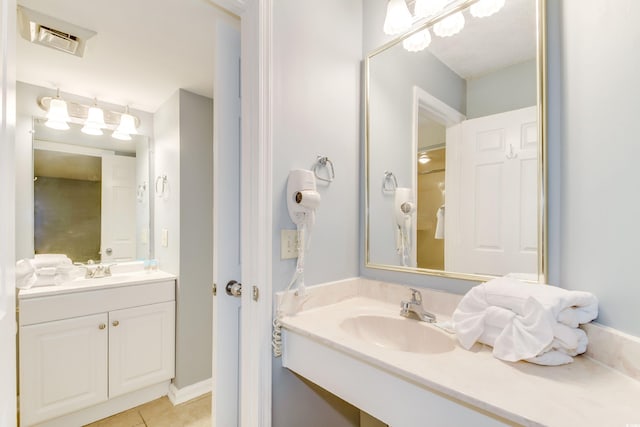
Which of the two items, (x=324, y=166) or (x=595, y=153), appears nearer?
(x=595, y=153)

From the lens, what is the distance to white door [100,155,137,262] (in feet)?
7.46

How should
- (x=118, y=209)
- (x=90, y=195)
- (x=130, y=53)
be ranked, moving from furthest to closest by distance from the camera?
(x=118, y=209)
(x=90, y=195)
(x=130, y=53)

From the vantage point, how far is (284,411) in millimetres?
1125

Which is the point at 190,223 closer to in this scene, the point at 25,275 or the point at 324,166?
the point at 25,275

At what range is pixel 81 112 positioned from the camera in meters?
2.17

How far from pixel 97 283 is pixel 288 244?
161cm

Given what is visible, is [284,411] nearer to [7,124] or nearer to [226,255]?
[226,255]

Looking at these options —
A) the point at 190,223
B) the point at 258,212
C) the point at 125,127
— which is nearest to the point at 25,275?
the point at 190,223

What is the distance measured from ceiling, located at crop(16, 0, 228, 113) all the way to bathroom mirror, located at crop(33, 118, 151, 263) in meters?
0.38

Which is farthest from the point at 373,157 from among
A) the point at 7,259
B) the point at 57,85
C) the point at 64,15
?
the point at 57,85

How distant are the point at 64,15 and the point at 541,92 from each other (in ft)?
6.92

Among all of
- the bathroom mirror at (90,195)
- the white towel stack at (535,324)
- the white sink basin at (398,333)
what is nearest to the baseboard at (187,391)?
the bathroom mirror at (90,195)

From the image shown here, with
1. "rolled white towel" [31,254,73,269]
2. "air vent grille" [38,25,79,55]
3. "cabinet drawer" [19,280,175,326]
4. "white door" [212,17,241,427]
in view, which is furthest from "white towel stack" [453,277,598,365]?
"rolled white towel" [31,254,73,269]

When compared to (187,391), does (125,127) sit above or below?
above
